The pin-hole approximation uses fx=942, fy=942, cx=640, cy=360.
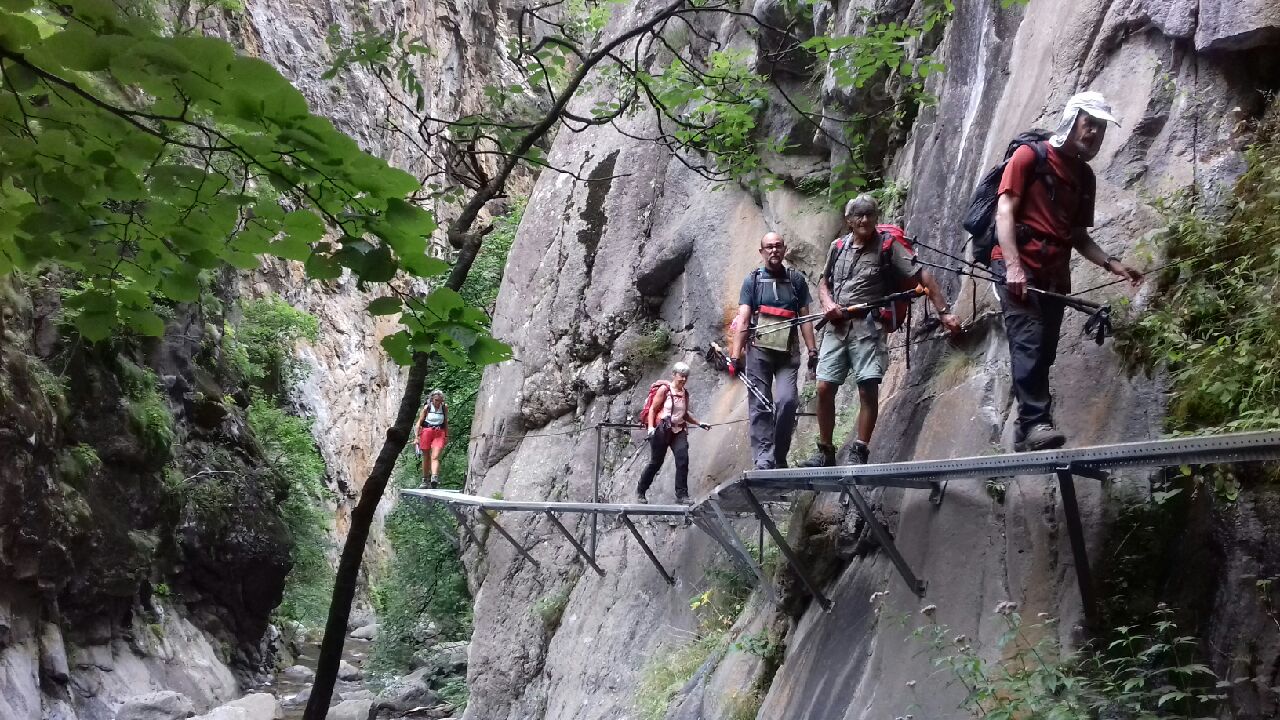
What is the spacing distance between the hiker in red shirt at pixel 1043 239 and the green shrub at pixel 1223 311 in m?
0.26

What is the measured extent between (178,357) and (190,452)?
2.13 meters

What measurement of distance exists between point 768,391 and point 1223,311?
3.41 m

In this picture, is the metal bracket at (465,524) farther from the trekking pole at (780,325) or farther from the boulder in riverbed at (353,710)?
the trekking pole at (780,325)

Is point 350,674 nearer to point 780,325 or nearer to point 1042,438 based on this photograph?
point 780,325

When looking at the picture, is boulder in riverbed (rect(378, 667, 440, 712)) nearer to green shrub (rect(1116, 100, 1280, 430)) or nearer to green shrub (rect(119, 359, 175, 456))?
green shrub (rect(119, 359, 175, 456))

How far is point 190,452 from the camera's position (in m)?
20.9

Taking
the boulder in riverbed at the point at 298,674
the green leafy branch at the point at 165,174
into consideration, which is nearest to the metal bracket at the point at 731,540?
the green leafy branch at the point at 165,174

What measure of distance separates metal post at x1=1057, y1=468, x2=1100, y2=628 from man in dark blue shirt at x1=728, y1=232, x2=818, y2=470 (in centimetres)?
311

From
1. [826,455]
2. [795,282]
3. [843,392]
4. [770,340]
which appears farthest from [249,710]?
[826,455]

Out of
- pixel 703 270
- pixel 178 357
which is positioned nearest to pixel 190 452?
pixel 178 357

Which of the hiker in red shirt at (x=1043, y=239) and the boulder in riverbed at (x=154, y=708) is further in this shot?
the boulder in riverbed at (x=154, y=708)

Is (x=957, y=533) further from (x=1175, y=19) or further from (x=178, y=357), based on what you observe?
(x=178, y=357)

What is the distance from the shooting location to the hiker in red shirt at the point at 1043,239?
14.1 ft

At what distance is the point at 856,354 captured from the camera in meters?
5.82
